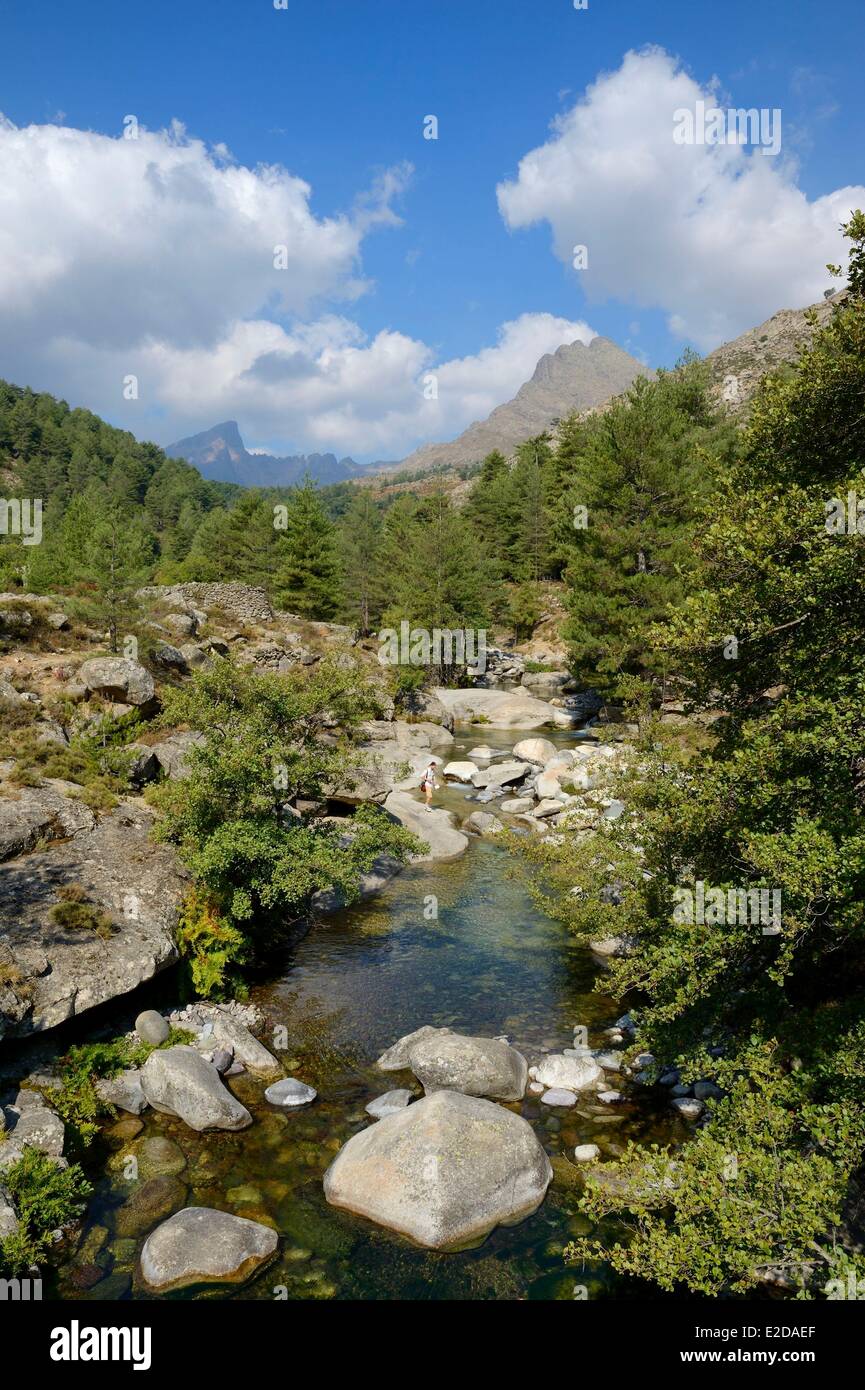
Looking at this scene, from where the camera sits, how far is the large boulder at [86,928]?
12500 millimetres

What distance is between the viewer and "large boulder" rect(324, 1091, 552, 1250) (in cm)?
1018

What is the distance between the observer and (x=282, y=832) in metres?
17.4

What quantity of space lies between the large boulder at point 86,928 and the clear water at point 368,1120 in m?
2.48

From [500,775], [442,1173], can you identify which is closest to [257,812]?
[442,1173]

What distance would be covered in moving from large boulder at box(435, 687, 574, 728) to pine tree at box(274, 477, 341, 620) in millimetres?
13390

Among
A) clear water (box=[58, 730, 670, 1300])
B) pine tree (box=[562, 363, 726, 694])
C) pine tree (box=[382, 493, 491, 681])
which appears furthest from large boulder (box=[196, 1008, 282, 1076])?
pine tree (box=[382, 493, 491, 681])

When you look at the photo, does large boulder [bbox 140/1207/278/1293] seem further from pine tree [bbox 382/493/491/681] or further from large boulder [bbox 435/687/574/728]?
pine tree [bbox 382/493/491/681]

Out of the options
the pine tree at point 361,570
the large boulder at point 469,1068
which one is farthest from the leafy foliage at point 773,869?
the pine tree at point 361,570

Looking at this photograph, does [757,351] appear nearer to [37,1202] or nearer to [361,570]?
[361,570]
